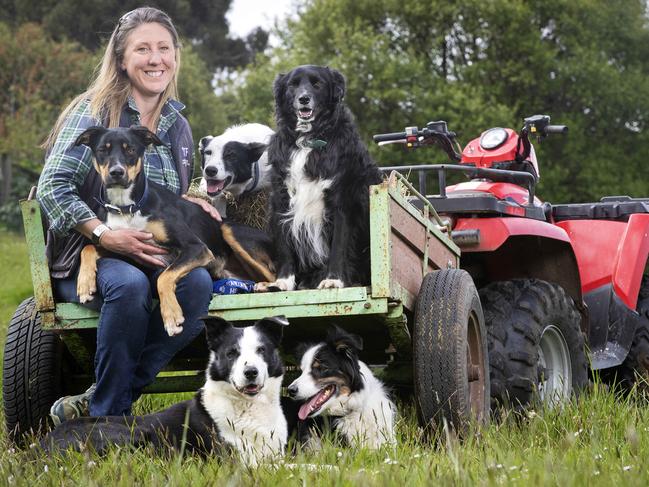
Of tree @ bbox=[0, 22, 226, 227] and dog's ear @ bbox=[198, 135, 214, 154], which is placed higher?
tree @ bbox=[0, 22, 226, 227]

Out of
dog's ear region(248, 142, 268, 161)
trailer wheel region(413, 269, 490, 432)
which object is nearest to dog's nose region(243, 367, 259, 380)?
trailer wheel region(413, 269, 490, 432)

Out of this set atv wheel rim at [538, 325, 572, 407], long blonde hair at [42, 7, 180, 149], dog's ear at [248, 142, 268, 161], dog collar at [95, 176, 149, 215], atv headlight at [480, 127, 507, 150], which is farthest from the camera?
atv headlight at [480, 127, 507, 150]

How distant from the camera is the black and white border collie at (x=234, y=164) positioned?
17.8 feet

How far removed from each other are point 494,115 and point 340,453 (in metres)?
20.3

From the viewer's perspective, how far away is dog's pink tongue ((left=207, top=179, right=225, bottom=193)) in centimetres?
543

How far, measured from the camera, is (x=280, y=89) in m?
5.03

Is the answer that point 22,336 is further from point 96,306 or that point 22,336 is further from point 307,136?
point 307,136

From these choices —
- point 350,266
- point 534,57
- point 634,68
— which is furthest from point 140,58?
point 634,68

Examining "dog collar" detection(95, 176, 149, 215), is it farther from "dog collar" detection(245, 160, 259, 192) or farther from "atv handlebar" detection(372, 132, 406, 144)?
"atv handlebar" detection(372, 132, 406, 144)

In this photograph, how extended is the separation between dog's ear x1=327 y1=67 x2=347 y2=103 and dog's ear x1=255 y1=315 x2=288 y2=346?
1333 mm

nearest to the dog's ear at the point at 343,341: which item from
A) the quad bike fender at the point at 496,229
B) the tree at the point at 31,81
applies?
the quad bike fender at the point at 496,229

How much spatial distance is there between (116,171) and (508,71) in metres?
21.3

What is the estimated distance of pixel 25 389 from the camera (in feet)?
16.0

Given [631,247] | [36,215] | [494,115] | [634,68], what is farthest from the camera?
[634,68]
